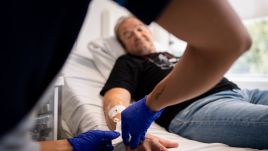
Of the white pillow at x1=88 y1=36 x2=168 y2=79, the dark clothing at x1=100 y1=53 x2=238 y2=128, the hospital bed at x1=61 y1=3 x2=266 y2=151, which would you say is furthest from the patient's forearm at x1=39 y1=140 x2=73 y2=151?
the white pillow at x1=88 y1=36 x2=168 y2=79

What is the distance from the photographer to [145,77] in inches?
58.9

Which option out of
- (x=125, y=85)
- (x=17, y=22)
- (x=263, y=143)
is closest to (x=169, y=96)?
(x=17, y=22)

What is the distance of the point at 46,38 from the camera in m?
0.37

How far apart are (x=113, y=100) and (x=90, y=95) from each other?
220 mm

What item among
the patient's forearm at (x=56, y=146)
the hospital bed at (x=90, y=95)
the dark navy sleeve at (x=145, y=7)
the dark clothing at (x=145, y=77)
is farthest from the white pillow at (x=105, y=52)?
the dark navy sleeve at (x=145, y=7)

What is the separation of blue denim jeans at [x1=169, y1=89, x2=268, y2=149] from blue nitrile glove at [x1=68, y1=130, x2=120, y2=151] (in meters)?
0.33

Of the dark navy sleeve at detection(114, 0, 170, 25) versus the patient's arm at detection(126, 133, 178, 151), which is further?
the patient's arm at detection(126, 133, 178, 151)

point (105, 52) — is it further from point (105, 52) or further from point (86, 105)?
point (86, 105)

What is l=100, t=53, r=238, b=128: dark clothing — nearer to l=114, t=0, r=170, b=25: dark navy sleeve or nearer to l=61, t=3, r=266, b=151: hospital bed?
l=61, t=3, r=266, b=151: hospital bed

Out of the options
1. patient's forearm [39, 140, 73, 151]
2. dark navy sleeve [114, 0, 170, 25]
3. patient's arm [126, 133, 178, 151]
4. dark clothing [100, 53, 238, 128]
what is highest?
dark navy sleeve [114, 0, 170, 25]

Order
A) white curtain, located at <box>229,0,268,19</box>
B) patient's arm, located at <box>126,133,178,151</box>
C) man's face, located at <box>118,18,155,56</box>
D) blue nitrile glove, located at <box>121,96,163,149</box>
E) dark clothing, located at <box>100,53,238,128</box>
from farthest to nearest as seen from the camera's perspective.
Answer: white curtain, located at <box>229,0,268,19</box> → man's face, located at <box>118,18,155,56</box> → dark clothing, located at <box>100,53,238,128</box> → patient's arm, located at <box>126,133,178,151</box> → blue nitrile glove, located at <box>121,96,163,149</box>

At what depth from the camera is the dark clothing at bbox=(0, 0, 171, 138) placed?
35 centimetres

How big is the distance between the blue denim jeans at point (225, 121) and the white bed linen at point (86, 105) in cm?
4

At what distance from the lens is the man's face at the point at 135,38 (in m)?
1.70
